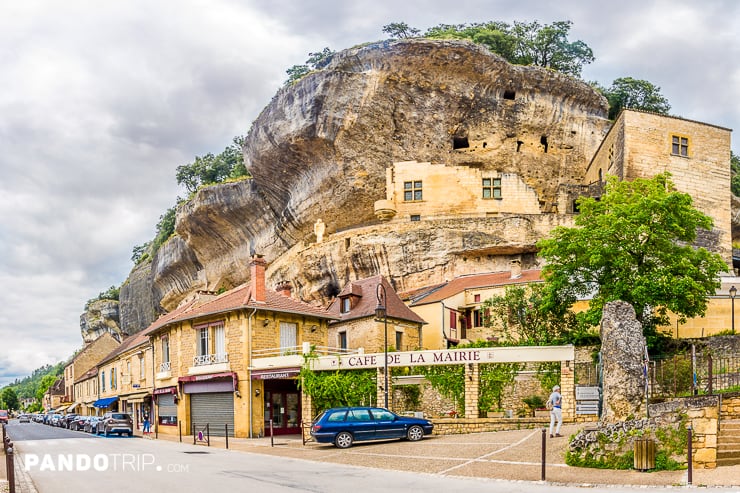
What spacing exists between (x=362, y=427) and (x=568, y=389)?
6.31m

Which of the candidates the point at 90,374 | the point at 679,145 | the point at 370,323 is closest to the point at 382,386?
the point at 370,323

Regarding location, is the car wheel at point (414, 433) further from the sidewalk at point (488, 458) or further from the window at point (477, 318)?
the window at point (477, 318)

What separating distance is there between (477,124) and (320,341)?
967 inches

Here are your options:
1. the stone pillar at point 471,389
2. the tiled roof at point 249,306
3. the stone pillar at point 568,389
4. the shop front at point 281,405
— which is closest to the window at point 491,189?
the tiled roof at point 249,306

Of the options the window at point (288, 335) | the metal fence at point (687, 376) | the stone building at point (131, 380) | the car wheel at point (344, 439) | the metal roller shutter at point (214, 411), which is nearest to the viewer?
the metal fence at point (687, 376)

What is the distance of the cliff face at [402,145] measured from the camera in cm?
4350

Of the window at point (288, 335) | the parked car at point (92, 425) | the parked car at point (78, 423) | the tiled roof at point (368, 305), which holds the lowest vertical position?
the parked car at point (78, 423)

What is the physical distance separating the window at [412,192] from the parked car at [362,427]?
2689cm

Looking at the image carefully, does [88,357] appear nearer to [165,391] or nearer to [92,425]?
[92,425]

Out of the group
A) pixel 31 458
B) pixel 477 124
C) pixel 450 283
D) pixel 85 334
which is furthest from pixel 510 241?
pixel 85 334

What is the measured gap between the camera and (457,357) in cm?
2330

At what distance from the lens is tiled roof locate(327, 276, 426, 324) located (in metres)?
32.7

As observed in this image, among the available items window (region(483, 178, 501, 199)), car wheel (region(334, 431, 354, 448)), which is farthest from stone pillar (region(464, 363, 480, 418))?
window (region(483, 178, 501, 199))

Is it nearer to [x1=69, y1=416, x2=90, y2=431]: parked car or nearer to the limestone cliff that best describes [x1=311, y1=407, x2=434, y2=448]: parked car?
[x1=69, y1=416, x2=90, y2=431]: parked car
